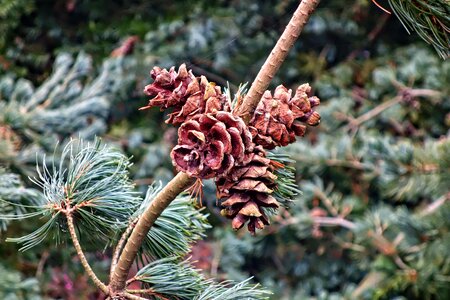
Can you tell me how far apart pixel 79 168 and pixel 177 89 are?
5.3 inches

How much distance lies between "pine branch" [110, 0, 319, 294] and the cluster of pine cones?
1cm

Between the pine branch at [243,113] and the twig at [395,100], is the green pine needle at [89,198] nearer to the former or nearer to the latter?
the pine branch at [243,113]

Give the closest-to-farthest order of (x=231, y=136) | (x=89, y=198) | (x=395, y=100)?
1. (x=231, y=136)
2. (x=89, y=198)
3. (x=395, y=100)

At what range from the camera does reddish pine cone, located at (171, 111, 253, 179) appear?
0.49 meters

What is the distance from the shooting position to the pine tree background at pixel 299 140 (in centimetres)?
161

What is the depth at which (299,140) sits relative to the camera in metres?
2.20

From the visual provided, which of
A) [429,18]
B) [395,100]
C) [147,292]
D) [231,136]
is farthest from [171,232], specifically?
[395,100]

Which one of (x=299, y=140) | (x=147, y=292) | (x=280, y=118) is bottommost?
(x=299, y=140)

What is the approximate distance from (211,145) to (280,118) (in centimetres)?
6

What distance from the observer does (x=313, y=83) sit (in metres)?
2.49

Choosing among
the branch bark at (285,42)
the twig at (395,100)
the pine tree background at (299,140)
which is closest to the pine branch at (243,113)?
the branch bark at (285,42)

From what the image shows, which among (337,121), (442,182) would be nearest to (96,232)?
(442,182)

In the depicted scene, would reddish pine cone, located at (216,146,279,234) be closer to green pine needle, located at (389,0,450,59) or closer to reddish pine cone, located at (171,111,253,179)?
reddish pine cone, located at (171,111,253,179)

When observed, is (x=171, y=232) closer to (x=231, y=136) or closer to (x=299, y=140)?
(x=231, y=136)
